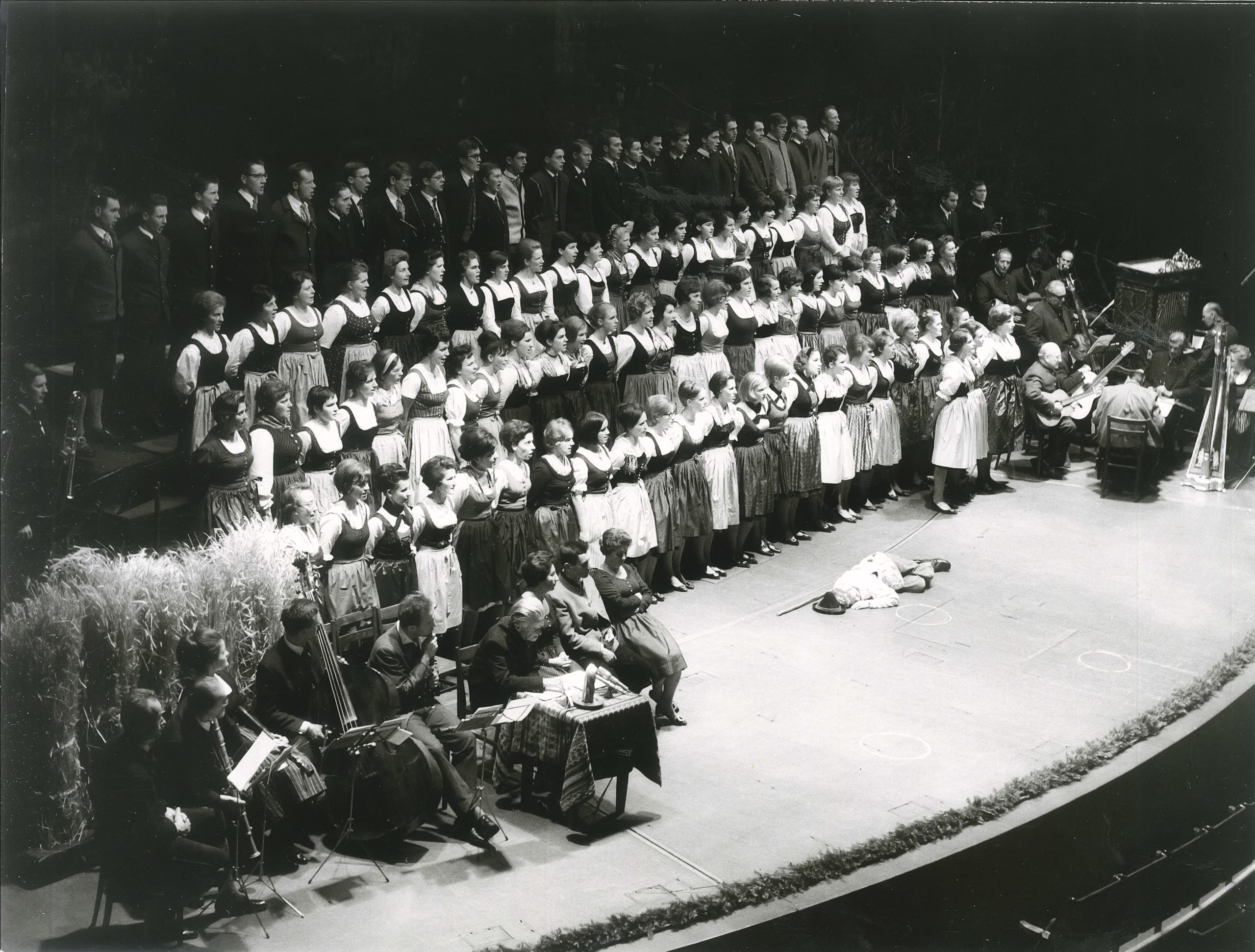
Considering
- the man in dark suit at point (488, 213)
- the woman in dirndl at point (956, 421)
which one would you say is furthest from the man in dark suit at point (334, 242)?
the woman in dirndl at point (956, 421)

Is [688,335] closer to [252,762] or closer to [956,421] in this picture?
[956,421]

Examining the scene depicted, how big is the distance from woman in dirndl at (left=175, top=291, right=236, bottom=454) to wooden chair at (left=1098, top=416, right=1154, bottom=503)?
616cm

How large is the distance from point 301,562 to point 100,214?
1.79 metres

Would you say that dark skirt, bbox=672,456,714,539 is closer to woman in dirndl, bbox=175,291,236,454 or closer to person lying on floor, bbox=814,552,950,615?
person lying on floor, bbox=814,552,950,615

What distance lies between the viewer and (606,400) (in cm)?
846

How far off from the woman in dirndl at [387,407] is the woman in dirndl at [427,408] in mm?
182

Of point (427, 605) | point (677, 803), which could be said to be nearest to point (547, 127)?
point (427, 605)

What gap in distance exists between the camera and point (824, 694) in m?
6.98

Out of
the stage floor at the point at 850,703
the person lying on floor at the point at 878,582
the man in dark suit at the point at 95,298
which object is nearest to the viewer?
the stage floor at the point at 850,703

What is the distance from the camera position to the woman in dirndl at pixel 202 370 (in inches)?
258

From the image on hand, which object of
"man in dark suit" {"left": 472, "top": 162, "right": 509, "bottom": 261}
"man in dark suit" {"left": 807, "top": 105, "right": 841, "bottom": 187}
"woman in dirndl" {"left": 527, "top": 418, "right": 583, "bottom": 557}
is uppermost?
"man in dark suit" {"left": 807, "top": 105, "right": 841, "bottom": 187}

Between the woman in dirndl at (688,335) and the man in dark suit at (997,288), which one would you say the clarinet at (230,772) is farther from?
the man in dark suit at (997,288)

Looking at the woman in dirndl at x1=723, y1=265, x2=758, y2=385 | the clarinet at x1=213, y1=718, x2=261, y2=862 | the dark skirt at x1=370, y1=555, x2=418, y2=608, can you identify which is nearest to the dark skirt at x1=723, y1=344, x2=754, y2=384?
the woman in dirndl at x1=723, y1=265, x2=758, y2=385

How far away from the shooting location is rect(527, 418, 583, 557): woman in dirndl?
23.6ft
